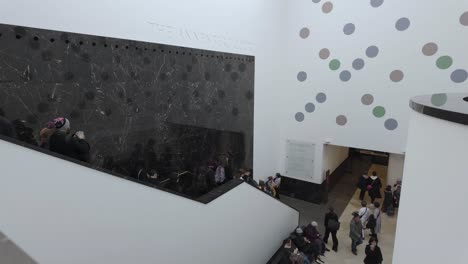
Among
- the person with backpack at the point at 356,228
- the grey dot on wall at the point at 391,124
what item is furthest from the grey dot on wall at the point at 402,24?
the person with backpack at the point at 356,228

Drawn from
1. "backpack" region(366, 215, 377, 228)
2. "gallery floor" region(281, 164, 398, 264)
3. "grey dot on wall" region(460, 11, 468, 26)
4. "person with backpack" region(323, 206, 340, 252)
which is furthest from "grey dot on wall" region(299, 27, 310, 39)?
"backpack" region(366, 215, 377, 228)

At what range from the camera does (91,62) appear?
459cm

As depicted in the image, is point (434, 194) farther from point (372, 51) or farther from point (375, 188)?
point (375, 188)

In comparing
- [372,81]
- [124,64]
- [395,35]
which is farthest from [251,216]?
[395,35]

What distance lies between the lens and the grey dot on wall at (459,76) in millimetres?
6707

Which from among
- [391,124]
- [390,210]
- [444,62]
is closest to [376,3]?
[444,62]

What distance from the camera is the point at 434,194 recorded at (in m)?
1.61

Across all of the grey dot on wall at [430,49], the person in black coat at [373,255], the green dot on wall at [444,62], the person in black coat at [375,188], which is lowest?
the person in black coat at [373,255]

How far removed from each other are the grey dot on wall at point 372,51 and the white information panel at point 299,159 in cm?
301

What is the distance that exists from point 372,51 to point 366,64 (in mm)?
352

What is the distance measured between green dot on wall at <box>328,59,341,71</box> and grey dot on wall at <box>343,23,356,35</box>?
0.78 metres

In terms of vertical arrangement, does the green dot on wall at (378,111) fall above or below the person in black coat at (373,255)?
above

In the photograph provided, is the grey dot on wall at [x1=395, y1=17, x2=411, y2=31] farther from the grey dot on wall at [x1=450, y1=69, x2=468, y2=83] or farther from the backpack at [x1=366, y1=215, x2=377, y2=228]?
the backpack at [x1=366, y1=215, x2=377, y2=228]

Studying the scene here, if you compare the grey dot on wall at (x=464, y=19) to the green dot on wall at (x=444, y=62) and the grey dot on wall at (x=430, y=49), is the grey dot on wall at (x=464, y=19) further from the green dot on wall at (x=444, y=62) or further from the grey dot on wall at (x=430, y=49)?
the green dot on wall at (x=444, y=62)
